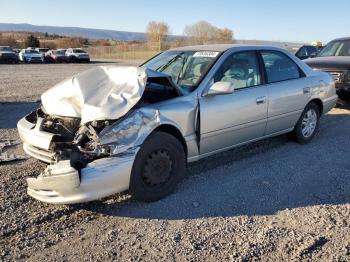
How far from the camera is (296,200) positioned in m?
4.33

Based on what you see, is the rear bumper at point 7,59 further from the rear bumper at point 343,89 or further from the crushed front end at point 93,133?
the crushed front end at point 93,133

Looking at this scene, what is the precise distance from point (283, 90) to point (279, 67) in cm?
39

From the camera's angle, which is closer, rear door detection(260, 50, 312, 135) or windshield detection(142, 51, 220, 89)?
windshield detection(142, 51, 220, 89)

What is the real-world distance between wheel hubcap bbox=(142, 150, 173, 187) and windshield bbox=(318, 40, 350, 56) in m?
8.07

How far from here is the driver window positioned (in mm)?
4998

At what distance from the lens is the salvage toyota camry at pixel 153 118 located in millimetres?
3807

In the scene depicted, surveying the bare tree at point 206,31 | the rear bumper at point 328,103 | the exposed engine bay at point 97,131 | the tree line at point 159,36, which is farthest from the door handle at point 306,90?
the bare tree at point 206,31

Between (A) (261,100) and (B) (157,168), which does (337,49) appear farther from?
(B) (157,168)

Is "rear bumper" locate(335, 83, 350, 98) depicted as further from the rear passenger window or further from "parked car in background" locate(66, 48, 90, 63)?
"parked car in background" locate(66, 48, 90, 63)

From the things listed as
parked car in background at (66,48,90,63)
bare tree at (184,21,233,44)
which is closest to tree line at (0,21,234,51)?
bare tree at (184,21,233,44)

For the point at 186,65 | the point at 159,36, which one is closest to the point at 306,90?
the point at 186,65

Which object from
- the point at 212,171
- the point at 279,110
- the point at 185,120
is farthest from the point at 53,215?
the point at 279,110

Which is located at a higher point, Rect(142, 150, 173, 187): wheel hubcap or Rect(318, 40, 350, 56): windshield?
Rect(318, 40, 350, 56): windshield

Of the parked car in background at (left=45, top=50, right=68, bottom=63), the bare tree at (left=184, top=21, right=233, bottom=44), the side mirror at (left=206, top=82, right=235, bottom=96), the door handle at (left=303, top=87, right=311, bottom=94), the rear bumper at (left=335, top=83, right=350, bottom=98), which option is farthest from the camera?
the bare tree at (left=184, top=21, right=233, bottom=44)
